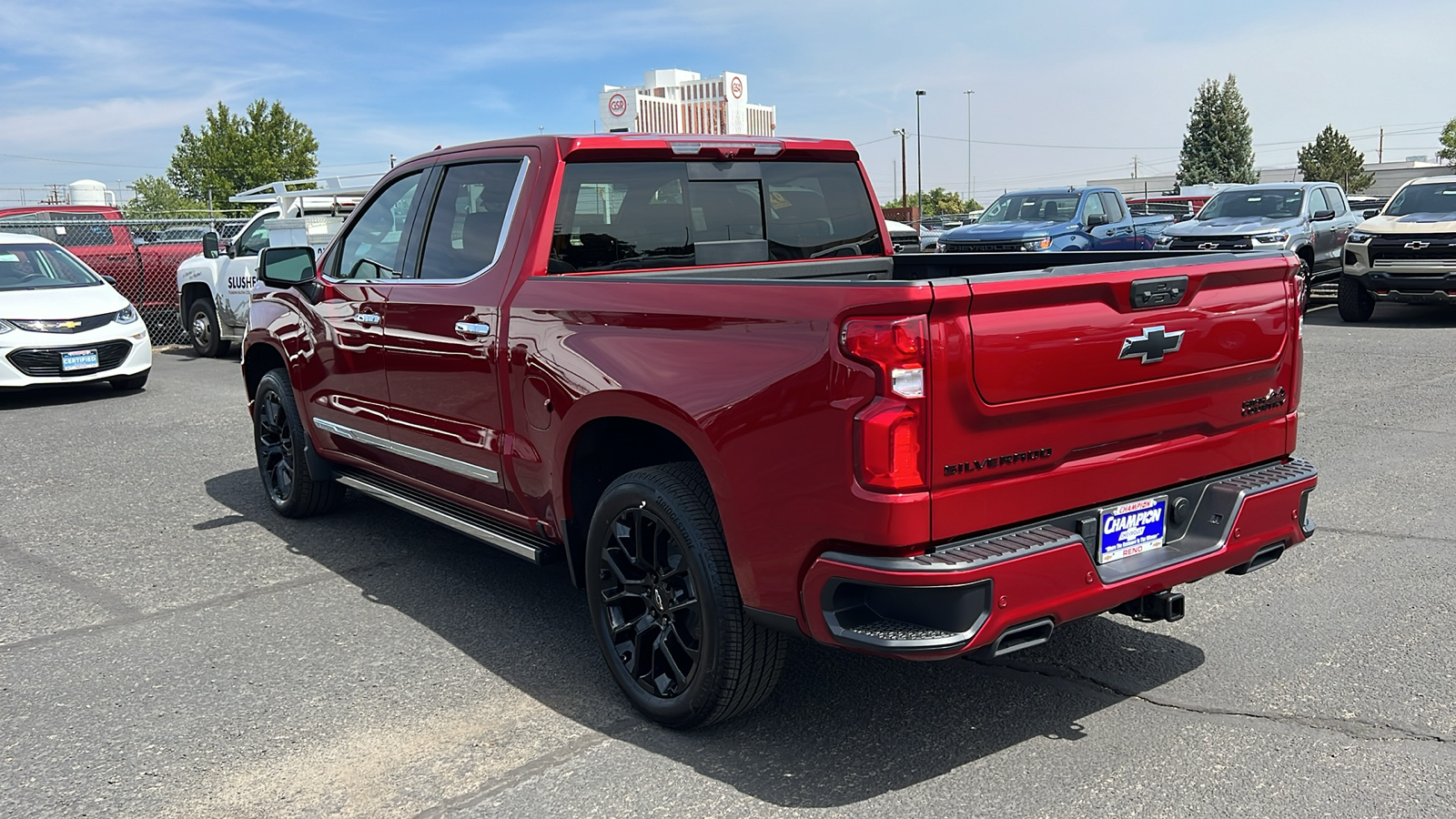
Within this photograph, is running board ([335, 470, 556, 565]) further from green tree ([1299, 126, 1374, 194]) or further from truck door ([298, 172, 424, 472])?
green tree ([1299, 126, 1374, 194])

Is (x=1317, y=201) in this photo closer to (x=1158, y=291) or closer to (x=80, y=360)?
(x=1158, y=291)

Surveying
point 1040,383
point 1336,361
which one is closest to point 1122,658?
point 1040,383

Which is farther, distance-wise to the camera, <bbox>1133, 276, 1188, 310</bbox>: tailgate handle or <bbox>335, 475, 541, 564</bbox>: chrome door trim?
<bbox>335, 475, 541, 564</bbox>: chrome door trim

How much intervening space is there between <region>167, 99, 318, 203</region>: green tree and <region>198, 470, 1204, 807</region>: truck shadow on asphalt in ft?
209

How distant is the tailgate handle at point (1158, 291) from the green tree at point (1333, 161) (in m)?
72.8

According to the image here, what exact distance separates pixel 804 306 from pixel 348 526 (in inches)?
164

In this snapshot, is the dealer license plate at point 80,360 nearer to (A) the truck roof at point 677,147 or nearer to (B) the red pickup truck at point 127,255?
(B) the red pickup truck at point 127,255

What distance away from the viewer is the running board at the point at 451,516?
438 cm

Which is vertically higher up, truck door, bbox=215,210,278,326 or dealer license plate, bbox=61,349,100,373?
truck door, bbox=215,210,278,326

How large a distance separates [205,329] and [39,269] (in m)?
3.43

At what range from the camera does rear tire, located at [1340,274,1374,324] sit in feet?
49.7

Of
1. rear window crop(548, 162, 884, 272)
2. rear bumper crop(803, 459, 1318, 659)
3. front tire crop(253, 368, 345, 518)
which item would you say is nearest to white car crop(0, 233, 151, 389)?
front tire crop(253, 368, 345, 518)

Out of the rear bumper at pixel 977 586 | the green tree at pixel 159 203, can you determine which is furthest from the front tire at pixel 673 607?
the green tree at pixel 159 203

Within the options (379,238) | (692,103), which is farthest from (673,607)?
(692,103)
